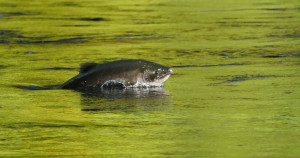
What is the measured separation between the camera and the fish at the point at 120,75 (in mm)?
10117

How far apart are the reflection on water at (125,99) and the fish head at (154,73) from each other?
0.14 meters

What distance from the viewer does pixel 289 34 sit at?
16.5 m

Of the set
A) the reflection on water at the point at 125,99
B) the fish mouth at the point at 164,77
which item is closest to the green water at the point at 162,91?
the reflection on water at the point at 125,99

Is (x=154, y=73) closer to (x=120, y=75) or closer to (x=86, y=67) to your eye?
(x=120, y=75)

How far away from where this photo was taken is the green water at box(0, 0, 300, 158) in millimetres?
6734

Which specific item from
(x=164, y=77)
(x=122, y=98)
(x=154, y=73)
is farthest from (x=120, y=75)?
(x=122, y=98)

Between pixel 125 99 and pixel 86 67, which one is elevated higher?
pixel 86 67

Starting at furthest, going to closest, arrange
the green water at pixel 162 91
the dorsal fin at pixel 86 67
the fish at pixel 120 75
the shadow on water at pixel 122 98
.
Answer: the dorsal fin at pixel 86 67, the fish at pixel 120 75, the shadow on water at pixel 122 98, the green water at pixel 162 91

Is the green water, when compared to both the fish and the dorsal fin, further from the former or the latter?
the dorsal fin

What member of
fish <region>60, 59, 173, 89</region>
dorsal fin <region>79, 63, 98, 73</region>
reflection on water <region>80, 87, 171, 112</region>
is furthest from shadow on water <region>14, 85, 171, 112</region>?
dorsal fin <region>79, 63, 98, 73</region>

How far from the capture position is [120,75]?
33.2 ft

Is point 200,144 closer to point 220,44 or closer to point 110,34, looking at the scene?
point 220,44

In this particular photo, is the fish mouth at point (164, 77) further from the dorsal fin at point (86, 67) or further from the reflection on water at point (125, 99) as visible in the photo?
the dorsal fin at point (86, 67)

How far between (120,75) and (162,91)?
0.59 metres
